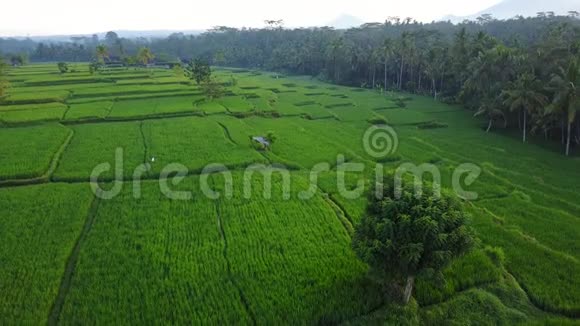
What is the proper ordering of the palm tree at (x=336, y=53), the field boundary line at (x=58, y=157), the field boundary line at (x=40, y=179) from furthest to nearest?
the palm tree at (x=336, y=53), the field boundary line at (x=58, y=157), the field boundary line at (x=40, y=179)

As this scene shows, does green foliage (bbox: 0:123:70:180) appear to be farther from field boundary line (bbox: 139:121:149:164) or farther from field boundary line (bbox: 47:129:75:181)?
field boundary line (bbox: 139:121:149:164)

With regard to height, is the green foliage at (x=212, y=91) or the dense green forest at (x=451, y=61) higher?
the dense green forest at (x=451, y=61)

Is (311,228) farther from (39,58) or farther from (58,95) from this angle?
(39,58)

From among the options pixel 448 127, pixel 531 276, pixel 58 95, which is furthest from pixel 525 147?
pixel 58 95

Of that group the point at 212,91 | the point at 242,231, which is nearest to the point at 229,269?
the point at 242,231

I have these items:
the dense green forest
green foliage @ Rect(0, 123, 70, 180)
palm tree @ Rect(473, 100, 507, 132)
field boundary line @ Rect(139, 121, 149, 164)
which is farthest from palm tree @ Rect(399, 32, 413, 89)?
green foliage @ Rect(0, 123, 70, 180)

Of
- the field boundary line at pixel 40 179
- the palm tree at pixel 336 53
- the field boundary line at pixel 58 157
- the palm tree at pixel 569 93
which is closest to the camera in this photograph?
the field boundary line at pixel 40 179

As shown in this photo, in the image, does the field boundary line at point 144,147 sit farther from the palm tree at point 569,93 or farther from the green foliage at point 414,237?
the palm tree at point 569,93

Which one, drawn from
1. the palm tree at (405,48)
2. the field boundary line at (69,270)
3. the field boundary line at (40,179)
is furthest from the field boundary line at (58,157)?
the palm tree at (405,48)
